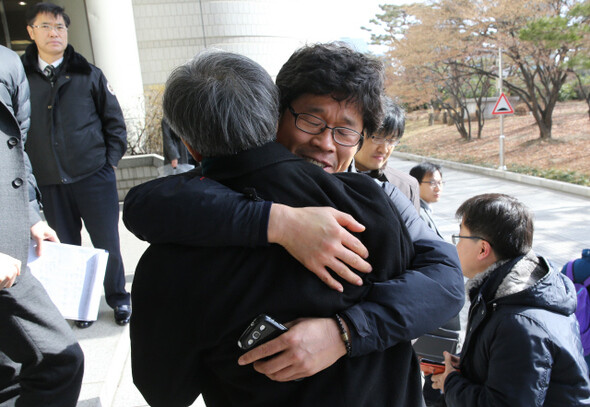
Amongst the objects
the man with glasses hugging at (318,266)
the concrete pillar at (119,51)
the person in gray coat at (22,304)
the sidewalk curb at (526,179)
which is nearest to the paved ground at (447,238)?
the sidewalk curb at (526,179)

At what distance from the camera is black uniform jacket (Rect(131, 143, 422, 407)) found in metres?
0.91

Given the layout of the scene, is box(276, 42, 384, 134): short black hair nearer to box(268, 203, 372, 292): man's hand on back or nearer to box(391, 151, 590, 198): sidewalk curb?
box(268, 203, 372, 292): man's hand on back

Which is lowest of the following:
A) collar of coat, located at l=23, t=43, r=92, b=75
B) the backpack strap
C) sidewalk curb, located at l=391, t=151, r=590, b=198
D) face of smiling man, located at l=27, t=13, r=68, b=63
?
sidewalk curb, located at l=391, t=151, r=590, b=198

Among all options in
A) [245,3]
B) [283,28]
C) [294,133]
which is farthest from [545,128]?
[294,133]

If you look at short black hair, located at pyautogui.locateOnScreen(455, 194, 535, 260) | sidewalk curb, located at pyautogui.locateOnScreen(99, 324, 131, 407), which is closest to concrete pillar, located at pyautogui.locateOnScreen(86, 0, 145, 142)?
sidewalk curb, located at pyautogui.locateOnScreen(99, 324, 131, 407)

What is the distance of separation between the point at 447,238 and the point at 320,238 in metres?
5.90

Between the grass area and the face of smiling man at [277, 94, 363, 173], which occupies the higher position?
the face of smiling man at [277, 94, 363, 173]

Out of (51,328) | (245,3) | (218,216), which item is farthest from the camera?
(245,3)

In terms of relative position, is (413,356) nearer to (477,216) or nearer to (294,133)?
(294,133)

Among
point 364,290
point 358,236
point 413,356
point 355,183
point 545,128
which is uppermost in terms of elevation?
point 355,183

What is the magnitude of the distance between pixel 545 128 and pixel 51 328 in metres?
16.8

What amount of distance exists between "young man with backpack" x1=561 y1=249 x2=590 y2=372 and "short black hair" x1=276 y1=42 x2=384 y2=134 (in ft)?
4.98

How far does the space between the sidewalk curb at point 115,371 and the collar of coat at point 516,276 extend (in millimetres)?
2145

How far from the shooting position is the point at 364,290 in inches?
38.4
